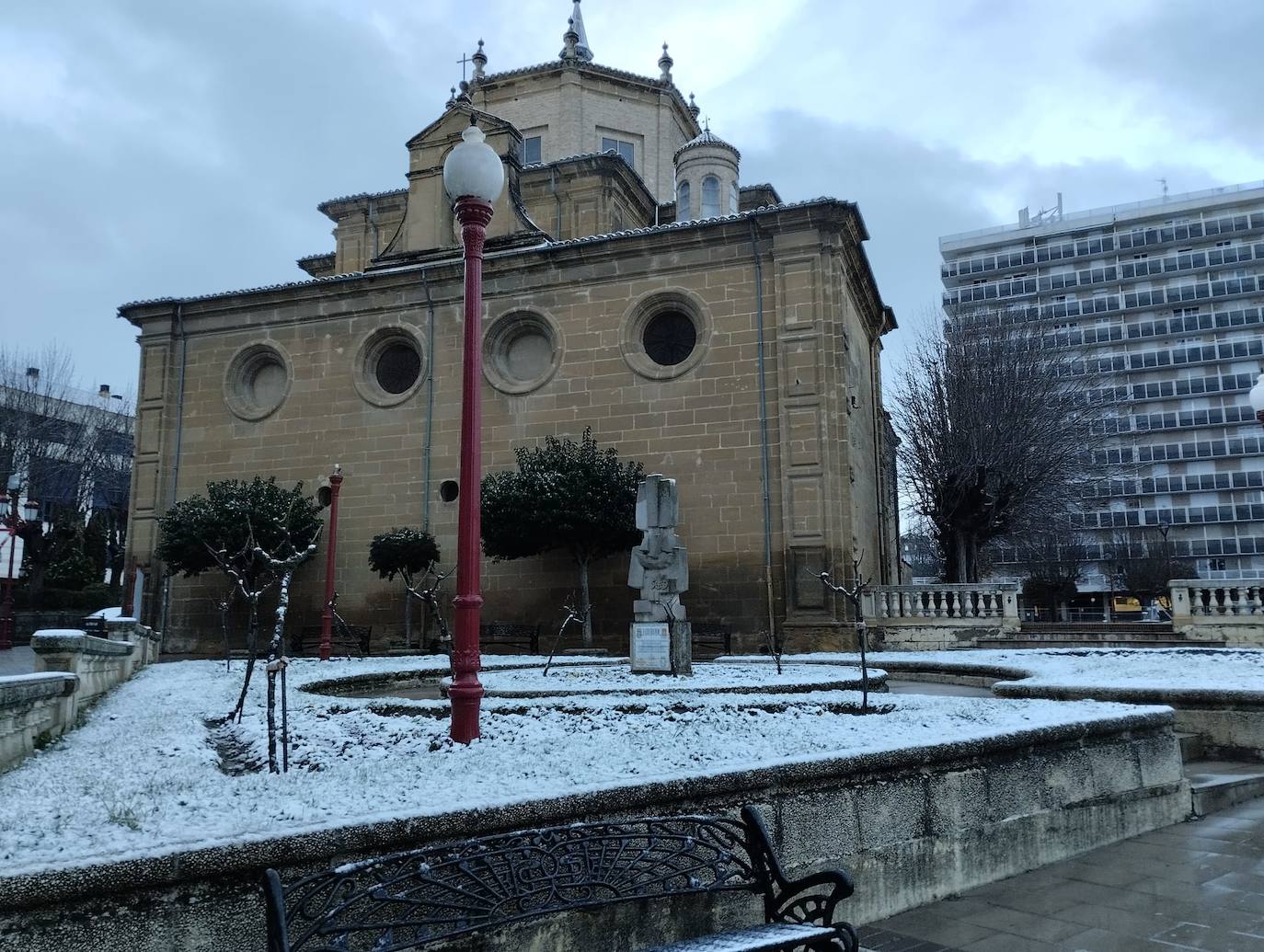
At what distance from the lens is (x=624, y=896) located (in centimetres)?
328

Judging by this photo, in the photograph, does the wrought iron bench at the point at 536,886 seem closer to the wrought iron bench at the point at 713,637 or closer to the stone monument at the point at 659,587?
the stone monument at the point at 659,587

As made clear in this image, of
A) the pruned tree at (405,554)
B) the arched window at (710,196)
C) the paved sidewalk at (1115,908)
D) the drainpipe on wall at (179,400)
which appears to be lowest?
the paved sidewalk at (1115,908)

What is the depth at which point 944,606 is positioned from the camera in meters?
17.7

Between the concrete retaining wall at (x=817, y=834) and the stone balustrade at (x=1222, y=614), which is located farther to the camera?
the stone balustrade at (x=1222, y=614)

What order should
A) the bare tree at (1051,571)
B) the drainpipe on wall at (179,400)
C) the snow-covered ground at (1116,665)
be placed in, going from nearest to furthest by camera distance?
the snow-covered ground at (1116,665) < the drainpipe on wall at (179,400) < the bare tree at (1051,571)

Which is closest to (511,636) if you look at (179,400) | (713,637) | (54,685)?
(713,637)

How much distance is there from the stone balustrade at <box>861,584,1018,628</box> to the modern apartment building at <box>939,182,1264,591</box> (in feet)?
132

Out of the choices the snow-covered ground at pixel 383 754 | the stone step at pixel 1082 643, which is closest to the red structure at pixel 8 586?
the snow-covered ground at pixel 383 754

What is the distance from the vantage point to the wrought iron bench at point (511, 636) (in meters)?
17.0

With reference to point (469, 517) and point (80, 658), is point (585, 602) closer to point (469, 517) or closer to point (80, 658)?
point (80, 658)

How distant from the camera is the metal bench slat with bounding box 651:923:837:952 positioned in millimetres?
2988

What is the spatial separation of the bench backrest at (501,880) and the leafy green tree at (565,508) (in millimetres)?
13024

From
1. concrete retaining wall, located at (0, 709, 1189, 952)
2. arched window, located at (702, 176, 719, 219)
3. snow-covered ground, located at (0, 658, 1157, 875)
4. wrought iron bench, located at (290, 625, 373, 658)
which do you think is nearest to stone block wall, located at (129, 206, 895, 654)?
wrought iron bench, located at (290, 625, 373, 658)

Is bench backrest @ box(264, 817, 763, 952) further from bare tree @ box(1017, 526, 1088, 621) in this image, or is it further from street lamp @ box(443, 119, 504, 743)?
bare tree @ box(1017, 526, 1088, 621)
